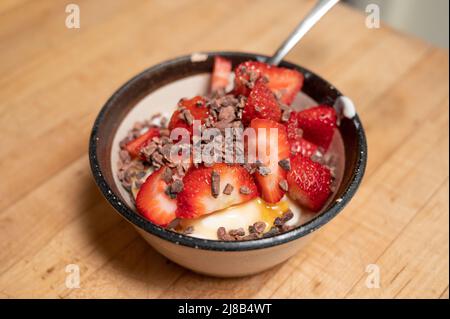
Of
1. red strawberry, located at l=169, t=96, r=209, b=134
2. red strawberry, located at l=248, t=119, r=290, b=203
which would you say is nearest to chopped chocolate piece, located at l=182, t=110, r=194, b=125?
red strawberry, located at l=169, t=96, r=209, b=134

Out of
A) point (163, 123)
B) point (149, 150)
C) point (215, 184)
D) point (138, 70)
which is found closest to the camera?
point (215, 184)

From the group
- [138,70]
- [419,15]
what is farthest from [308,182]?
[419,15]

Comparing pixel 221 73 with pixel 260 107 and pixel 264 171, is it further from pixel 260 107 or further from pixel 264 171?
pixel 264 171

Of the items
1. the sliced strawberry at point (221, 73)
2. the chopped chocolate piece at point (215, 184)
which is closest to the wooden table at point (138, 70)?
the chopped chocolate piece at point (215, 184)

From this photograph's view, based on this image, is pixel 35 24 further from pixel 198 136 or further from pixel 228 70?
pixel 198 136

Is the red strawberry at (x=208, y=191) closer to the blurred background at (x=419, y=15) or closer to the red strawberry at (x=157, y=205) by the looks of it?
the red strawberry at (x=157, y=205)
